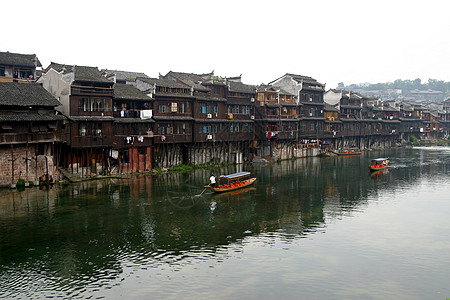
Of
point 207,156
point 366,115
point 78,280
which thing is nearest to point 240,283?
point 78,280

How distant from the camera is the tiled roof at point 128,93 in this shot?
5544 centimetres

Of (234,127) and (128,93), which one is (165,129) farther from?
(234,127)

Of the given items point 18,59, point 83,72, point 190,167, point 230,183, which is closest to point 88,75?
point 83,72

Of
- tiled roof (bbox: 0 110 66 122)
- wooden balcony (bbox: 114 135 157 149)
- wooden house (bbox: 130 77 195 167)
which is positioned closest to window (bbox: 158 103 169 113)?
wooden house (bbox: 130 77 195 167)

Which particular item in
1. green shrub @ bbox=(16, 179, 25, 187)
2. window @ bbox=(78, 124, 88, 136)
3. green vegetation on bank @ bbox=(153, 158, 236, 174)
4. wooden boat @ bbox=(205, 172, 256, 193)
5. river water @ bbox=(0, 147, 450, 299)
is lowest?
river water @ bbox=(0, 147, 450, 299)

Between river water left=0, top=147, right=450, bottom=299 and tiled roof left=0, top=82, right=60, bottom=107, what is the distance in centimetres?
919

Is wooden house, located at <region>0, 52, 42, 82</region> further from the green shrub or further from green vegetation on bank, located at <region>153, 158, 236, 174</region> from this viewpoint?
green vegetation on bank, located at <region>153, 158, 236, 174</region>

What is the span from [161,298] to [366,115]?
334 feet

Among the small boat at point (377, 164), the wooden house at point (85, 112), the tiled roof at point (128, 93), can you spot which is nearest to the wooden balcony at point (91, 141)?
the wooden house at point (85, 112)

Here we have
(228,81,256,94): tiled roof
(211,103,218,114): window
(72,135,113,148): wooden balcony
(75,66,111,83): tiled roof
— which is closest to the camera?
(72,135,113,148): wooden balcony

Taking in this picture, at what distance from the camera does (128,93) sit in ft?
188

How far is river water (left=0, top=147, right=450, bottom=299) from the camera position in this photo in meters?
22.4

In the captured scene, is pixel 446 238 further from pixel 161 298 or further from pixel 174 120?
pixel 174 120

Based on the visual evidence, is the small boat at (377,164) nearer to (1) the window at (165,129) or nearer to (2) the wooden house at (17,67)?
(1) the window at (165,129)
